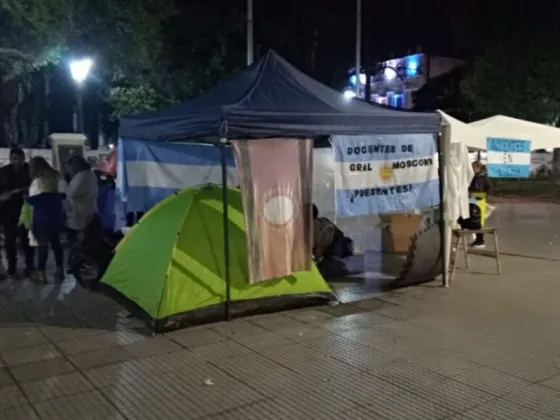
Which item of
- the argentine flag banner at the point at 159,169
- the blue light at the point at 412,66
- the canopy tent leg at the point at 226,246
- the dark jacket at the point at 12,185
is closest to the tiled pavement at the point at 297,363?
the canopy tent leg at the point at 226,246

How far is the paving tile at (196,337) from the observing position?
224 inches

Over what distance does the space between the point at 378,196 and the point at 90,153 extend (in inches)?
538

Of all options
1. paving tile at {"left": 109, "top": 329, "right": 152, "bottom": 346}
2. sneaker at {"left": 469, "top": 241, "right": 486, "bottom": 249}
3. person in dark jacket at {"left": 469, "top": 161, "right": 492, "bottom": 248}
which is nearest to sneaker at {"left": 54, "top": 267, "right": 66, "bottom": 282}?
paving tile at {"left": 109, "top": 329, "right": 152, "bottom": 346}

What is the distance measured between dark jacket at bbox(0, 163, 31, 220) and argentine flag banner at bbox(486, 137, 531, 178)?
237 inches

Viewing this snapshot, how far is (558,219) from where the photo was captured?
16.7 m

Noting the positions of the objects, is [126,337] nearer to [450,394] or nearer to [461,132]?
[450,394]

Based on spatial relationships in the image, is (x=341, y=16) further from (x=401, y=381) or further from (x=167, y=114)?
(x=401, y=381)

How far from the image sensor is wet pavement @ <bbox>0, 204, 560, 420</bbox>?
4.34 metres

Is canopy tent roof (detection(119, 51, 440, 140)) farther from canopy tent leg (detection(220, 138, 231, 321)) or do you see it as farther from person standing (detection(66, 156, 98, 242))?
person standing (detection(66, 156, 98, 242))

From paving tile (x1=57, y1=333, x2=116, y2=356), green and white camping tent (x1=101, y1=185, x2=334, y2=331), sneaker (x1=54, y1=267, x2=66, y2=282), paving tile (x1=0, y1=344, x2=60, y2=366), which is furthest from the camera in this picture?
sneaker (x1=54, y1=267, x2=66, y2=282)

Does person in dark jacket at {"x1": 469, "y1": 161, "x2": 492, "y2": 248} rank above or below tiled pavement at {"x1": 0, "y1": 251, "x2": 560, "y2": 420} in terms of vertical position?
above

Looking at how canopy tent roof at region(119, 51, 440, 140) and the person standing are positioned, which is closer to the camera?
canopy tent roof at region(119, 51, 440, 140)

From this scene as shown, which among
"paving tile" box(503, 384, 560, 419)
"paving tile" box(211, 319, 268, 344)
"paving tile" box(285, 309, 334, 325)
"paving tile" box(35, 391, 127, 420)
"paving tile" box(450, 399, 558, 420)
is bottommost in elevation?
"paving tile" box(35, 391, 127, 420)

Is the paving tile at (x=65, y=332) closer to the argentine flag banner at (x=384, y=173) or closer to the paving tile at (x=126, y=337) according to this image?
the paving tile at (x=126, y=337)
